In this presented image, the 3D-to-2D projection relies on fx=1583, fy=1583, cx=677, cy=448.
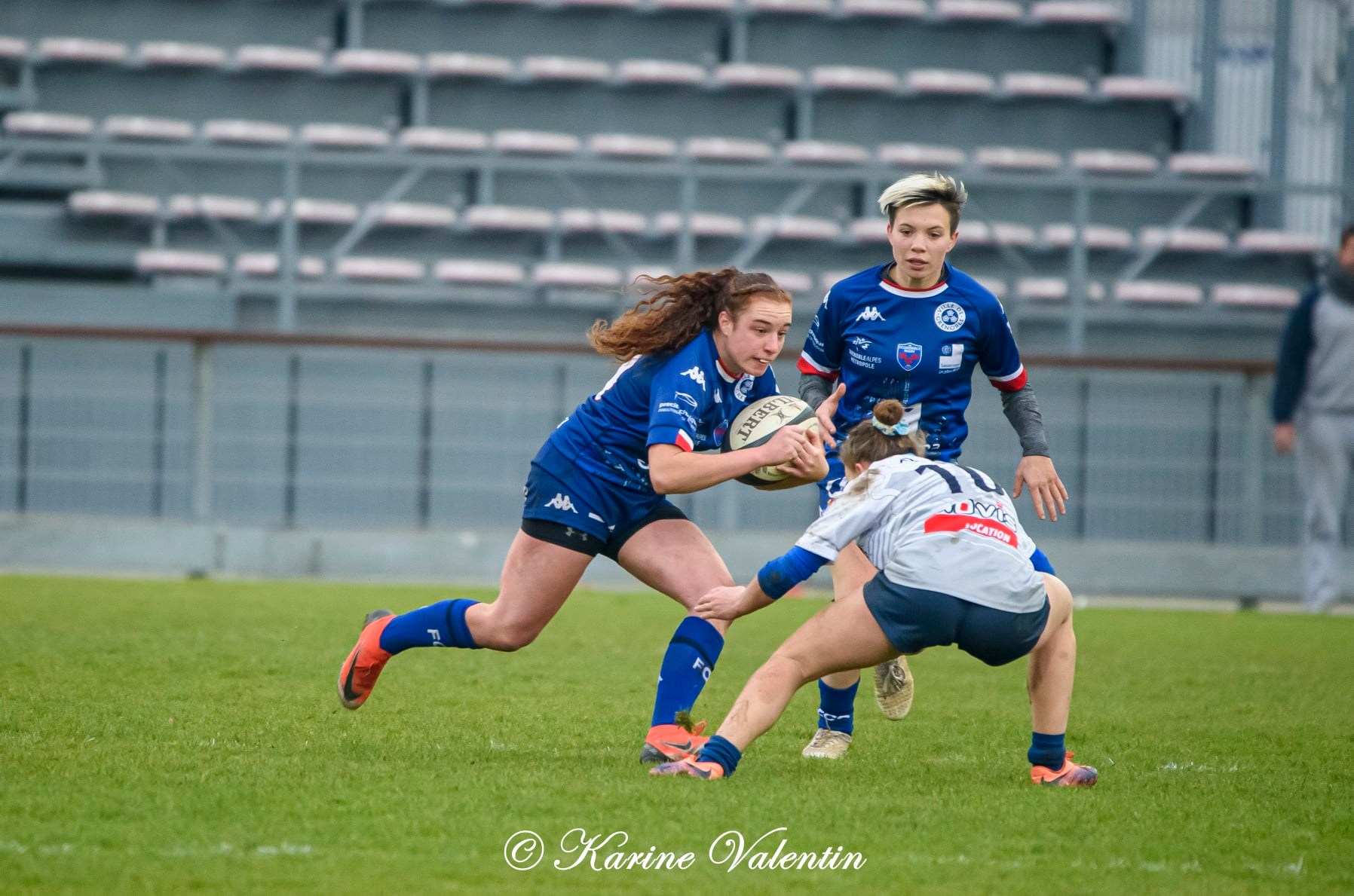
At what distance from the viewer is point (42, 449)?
12.0 meters

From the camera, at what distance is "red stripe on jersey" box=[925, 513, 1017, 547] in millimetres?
4371

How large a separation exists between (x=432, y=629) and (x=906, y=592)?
5.60ft

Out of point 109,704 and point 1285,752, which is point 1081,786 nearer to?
point 1285,752

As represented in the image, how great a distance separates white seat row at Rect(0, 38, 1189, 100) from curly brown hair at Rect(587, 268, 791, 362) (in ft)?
46.0

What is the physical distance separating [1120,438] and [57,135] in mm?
12097

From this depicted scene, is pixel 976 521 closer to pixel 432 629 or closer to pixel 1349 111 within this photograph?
pixel 432 629

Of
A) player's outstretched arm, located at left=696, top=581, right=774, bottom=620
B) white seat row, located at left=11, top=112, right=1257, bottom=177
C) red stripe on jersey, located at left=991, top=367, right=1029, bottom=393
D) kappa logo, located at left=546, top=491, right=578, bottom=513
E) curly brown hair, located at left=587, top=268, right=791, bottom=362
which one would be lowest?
player's outstretched arm, located at left=696, top=581, right=774, bottom=620

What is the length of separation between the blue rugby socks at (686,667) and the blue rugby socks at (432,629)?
0.68 m

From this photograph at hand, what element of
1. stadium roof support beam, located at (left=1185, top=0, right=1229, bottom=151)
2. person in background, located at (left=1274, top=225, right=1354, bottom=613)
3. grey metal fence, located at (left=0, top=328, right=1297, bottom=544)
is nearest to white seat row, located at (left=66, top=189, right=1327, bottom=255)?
stadium roof support beam, located at (left=1185, top=0, right=1229, bottom=151)

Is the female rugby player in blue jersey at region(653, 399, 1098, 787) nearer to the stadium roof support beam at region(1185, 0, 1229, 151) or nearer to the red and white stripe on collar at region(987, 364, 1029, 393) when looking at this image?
the red and white stripe on collar at region(987, 364, 1029, 393)

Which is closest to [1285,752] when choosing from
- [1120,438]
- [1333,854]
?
[1333,854]

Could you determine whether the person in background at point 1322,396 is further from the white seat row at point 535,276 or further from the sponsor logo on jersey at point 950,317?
the sponsor logo on jersey at point 950,317

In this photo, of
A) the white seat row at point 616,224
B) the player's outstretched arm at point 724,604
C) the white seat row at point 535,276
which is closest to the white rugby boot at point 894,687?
the player's outstretched arm at point 724,604

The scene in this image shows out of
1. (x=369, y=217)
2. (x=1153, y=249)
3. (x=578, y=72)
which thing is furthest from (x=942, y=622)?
(x=578, y=72)
